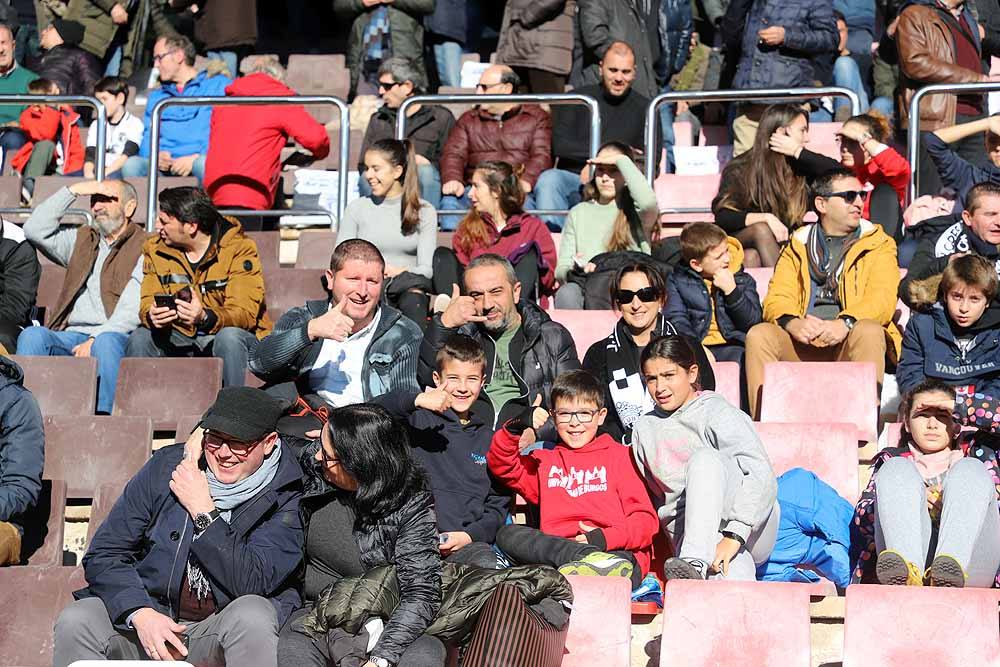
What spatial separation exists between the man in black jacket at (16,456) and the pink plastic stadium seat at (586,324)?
2.30m

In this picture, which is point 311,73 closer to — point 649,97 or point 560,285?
point 649,97

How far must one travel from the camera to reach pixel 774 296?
7426 mm

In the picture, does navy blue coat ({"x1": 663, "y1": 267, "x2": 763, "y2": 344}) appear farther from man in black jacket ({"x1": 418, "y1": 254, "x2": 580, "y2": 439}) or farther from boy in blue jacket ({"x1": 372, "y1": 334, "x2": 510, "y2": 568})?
boy in blue jacket ({"x1": 372, "y1": 334, "x2": 510, "y2": 568})

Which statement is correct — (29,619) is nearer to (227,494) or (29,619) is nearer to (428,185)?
(227,494)

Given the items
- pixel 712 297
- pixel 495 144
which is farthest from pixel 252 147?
pixel 712 297

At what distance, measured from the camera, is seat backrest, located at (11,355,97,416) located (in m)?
7.16

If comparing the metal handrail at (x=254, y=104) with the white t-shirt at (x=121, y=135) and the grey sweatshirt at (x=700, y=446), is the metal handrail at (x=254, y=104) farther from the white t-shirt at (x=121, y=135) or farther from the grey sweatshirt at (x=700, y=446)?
the grey sweatshirt at (x=700, y=446)

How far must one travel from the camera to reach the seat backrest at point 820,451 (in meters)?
6.46

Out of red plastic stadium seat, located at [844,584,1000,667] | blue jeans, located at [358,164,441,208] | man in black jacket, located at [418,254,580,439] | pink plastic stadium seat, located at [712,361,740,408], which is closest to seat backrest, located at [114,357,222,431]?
man in black jacket, located at [418,254,580,439]

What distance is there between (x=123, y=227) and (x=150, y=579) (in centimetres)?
306

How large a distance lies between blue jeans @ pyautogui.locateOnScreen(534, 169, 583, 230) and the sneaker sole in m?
3.81

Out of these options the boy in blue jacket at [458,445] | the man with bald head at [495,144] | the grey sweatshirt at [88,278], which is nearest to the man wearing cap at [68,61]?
the grey sweatshirt at [88,278]

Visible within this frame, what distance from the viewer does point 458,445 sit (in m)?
6.16

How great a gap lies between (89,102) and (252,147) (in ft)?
2.76
